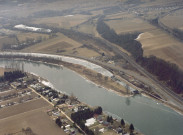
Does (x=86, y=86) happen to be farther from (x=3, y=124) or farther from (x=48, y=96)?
(x=3, y=124)

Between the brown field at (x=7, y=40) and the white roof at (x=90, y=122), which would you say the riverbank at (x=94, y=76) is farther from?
the brown field at (x=7, y=40)

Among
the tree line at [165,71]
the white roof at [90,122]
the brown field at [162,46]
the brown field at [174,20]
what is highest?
the brown field at [174,20]

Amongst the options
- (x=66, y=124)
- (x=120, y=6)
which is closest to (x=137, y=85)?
(x=66, y=124)

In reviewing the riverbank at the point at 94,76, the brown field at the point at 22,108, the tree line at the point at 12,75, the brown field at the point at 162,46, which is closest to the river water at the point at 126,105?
the riverbank at the point at 94,76

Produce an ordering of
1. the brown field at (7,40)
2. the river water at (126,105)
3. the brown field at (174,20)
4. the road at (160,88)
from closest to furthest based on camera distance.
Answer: the river water at (126,105), the road at (160,88), the brown field at (174,20), the brown field at (7,40)

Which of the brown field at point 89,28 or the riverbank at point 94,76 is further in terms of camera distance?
the brown field at point 89,28

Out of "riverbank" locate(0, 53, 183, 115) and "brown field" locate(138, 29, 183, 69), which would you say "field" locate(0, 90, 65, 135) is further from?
"brown field" locate(138, 29, 183, 69)

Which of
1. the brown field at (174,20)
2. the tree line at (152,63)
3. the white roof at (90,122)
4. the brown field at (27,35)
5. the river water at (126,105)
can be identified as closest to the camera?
the river water at (126,105)
